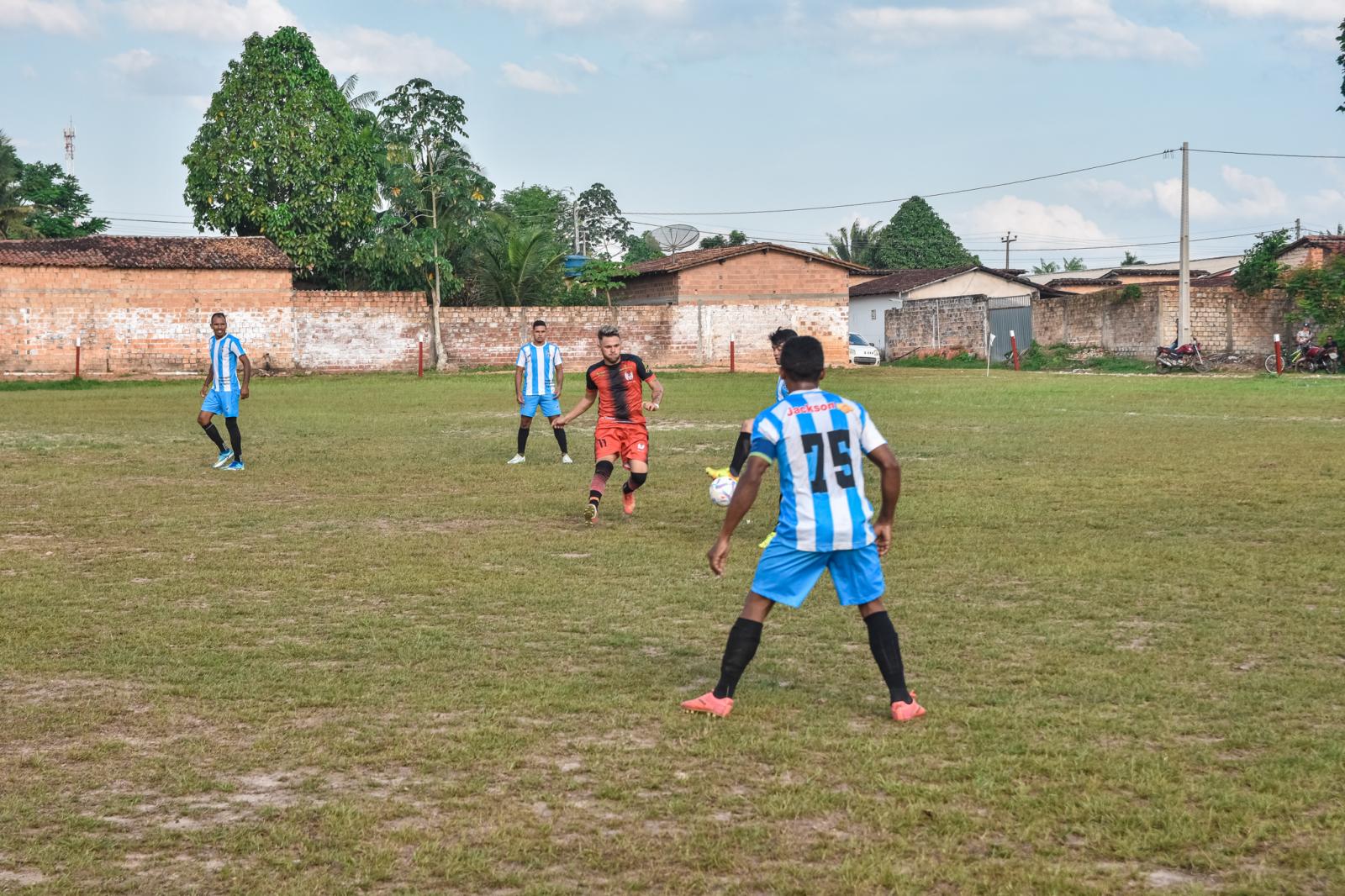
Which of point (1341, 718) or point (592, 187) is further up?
point (592, 187)

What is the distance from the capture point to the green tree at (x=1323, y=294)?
3897cm

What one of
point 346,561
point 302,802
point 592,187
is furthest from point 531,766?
point 592,187

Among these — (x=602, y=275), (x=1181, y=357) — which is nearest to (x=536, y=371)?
(x=1181, y=357)

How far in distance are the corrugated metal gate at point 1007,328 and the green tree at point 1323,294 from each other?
10.7 m

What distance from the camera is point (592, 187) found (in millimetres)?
97125

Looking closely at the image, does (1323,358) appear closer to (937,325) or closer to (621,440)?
(937,325)

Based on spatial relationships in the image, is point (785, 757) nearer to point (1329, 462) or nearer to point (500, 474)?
point (500, 474)

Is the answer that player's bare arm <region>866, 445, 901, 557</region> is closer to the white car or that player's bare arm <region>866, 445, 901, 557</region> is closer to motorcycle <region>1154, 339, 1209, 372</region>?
motorcycle <region>1154, 339, 1209, 372</region>

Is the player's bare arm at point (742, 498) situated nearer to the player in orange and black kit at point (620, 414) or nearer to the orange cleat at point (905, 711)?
the orange cleat at point (905, 711)

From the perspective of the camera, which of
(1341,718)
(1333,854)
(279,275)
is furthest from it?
(279,275)

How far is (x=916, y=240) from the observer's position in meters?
83.5

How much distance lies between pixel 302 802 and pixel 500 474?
1045cm

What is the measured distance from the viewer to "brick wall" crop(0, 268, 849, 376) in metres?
40.0

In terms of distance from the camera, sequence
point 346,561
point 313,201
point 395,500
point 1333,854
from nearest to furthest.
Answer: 1. point 1333,854
2. point 346,561
3. point 395,500
4. point 313,201
